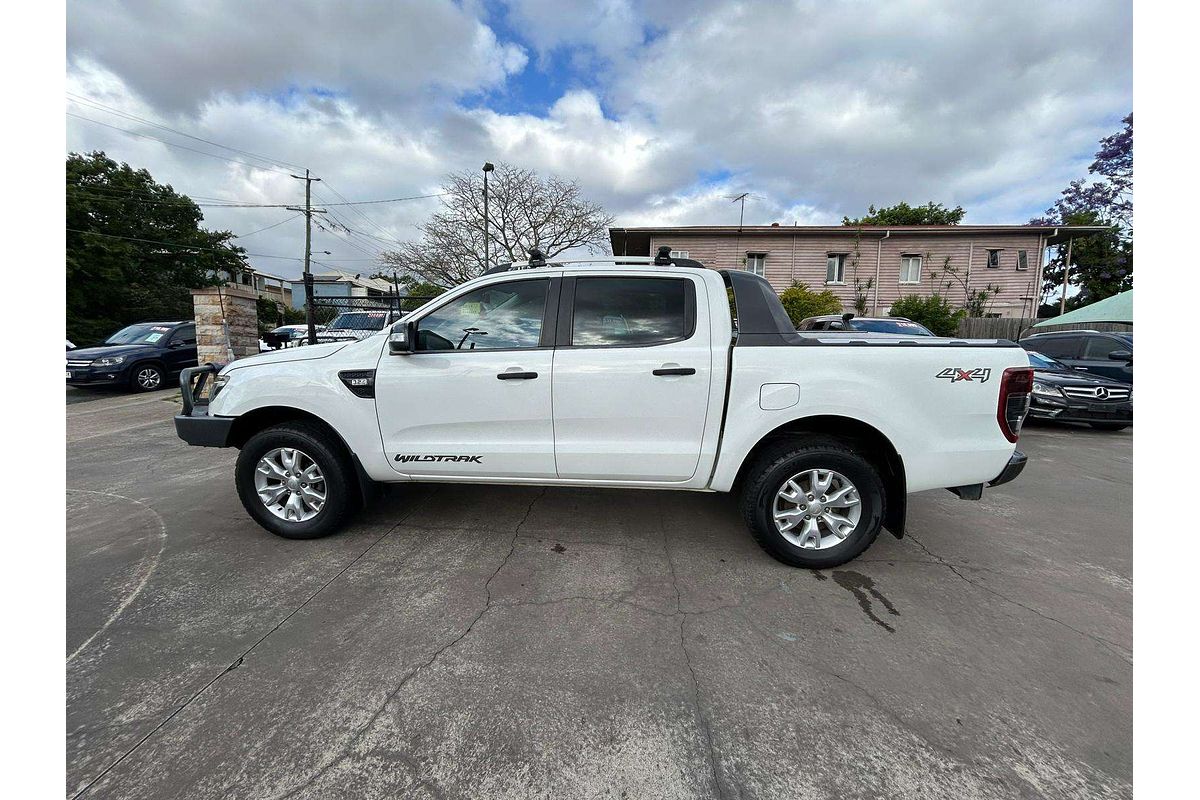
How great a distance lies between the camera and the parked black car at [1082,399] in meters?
7.22

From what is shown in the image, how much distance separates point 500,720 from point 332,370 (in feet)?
7.86

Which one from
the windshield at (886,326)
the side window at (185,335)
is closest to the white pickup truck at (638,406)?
the windshield at (886,326)

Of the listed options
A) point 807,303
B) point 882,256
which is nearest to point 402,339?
point 807,303

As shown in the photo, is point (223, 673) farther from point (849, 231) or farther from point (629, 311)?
point (849, 231)

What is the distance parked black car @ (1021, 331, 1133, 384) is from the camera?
812 centimetres

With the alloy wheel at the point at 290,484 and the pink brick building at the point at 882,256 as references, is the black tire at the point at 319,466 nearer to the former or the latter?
the alloy wheel at the point at 290,484

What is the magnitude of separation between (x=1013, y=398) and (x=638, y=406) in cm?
220

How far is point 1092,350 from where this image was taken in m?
8.79

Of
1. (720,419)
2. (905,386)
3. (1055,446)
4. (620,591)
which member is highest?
(905,386)

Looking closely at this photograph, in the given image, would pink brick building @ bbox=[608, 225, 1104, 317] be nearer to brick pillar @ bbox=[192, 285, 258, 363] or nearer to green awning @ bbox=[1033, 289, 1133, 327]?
green awning @ bbox=[1033, 289, 1133, 327]

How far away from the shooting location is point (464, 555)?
3.12 m

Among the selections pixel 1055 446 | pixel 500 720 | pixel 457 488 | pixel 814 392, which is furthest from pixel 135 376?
pixel 1055 446

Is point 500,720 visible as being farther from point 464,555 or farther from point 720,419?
point 720,419

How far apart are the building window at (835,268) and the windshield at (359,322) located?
18.7 meters
